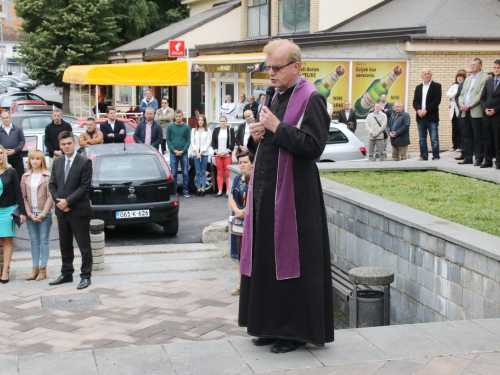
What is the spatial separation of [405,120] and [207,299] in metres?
9.07

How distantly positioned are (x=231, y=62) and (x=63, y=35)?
20.2 meters

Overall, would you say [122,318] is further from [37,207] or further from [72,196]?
[37,207]

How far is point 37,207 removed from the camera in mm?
9680

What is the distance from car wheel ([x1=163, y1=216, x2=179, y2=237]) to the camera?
42.7 ft

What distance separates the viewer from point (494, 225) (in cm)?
723

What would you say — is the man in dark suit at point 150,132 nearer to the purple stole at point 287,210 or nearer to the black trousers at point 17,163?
the black trousers at point 17,163

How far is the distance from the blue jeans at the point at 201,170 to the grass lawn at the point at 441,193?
665 cm

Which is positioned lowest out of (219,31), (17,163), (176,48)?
(17,163)

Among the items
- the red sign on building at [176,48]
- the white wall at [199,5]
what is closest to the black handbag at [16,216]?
the red sign on building at [176,48]

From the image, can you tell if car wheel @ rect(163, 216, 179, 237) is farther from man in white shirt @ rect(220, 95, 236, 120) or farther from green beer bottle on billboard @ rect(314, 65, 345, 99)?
man in white shirt @ rect(220, 95, 236, 120)

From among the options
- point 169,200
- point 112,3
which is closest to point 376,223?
point 169,200

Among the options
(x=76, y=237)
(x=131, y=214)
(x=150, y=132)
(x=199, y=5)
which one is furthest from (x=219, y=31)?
(x=76, y=237)

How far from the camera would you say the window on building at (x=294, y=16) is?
89.8 feet

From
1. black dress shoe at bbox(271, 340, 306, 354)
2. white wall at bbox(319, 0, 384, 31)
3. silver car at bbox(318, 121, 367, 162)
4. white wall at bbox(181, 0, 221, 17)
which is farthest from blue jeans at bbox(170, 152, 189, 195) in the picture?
white wall at bbox(181, 0, 221, 17)
